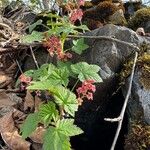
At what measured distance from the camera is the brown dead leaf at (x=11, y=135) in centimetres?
272

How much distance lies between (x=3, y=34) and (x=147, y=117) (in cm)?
176

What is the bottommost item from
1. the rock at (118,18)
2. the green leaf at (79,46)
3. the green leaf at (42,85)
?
the rock at (118,18)

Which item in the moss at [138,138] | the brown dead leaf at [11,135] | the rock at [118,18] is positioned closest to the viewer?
the moss at [138,138]

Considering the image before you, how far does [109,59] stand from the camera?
311cm

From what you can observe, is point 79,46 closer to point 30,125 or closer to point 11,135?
point 11,135

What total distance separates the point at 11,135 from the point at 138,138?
90 centimetres

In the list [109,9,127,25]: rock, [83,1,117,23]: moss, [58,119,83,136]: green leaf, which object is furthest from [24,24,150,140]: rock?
[83,1,117,23]: moss

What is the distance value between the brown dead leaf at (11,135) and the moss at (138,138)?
698 mm

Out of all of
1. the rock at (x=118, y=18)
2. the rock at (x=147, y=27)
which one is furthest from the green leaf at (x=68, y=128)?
the rock at (x=118, y=18)

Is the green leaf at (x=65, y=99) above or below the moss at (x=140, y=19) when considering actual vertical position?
above

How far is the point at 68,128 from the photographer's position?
2133mm

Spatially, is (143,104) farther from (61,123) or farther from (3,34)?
(3,34)

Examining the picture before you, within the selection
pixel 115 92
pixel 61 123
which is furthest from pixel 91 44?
pixel 61 123

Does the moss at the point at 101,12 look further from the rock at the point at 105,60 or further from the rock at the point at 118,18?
the rock at the point at 105,60
